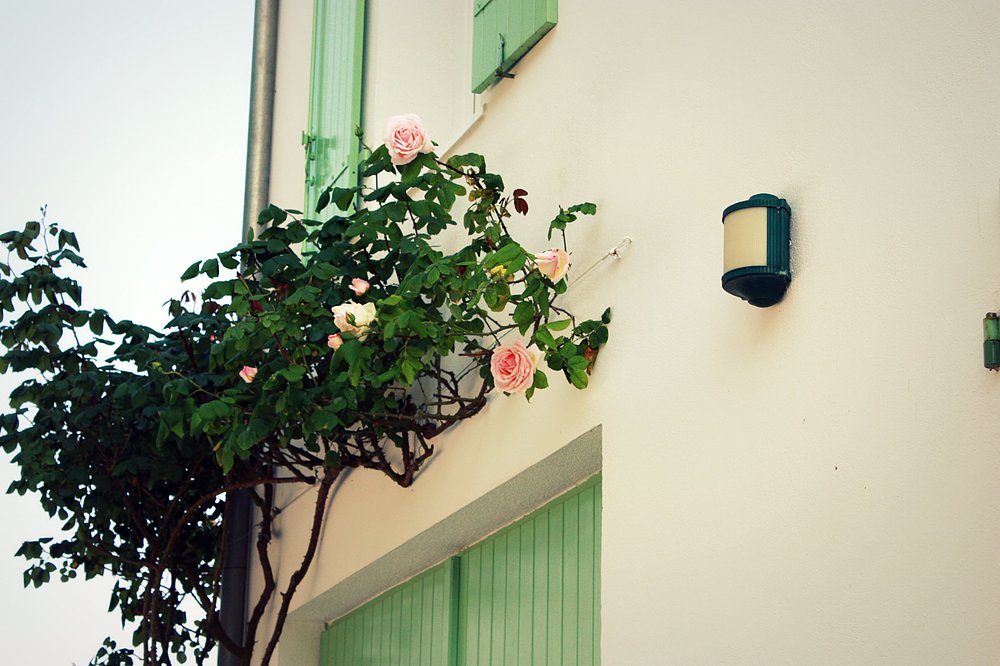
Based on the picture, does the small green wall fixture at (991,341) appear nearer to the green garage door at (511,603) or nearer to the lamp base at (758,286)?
the lamp base at (758,286)

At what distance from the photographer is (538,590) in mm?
4457

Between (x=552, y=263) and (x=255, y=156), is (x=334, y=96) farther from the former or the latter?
(x=552, y=263)

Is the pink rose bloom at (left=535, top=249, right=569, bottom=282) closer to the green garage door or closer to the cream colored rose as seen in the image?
the cream colored rose

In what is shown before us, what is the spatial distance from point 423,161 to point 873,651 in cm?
203

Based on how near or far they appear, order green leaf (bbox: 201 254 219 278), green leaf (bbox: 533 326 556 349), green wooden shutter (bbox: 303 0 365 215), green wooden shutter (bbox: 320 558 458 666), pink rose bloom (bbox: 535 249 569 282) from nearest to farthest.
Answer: green leaf (bbox: 533 326 556 349), pink rose bloom (bbox: 535 249 569 282), green leaf (bbox: 201 254 219 278), green wooden shutter (bbox: 320 558 458 666), green wooden shutter (bbox: 303 0 365 215)

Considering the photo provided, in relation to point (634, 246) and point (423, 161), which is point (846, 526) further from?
point (423, 161)

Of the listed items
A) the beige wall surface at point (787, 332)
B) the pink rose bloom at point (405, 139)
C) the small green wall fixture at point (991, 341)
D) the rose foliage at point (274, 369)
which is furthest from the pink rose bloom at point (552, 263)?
the small green wall fixture at point (991, 341)

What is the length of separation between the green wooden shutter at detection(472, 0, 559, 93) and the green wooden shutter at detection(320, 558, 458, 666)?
69.6 inches

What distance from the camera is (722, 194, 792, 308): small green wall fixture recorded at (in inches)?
126

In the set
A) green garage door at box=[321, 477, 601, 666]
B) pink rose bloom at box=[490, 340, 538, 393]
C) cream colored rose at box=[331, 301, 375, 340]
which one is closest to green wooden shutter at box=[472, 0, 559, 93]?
cream colored rose at box=[331, 301, 375, 340]

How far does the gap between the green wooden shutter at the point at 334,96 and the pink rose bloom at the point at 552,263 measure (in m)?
2.06

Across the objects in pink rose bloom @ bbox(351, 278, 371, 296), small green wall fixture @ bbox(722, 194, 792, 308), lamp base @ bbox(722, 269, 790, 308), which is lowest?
lamp base @ bbox(722, 269, 790, 308)

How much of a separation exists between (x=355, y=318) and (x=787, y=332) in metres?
→ 1.37

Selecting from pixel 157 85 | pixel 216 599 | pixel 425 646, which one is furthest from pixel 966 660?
pixel 157 85
